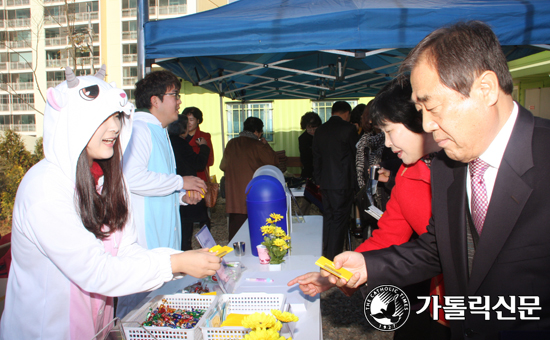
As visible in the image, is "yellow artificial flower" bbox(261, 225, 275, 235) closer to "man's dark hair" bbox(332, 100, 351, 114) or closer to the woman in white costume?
the woman in white costume

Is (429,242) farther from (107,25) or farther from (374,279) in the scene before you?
(107,25)

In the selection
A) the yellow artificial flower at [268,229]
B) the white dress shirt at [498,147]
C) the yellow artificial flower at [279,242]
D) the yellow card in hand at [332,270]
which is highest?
the white dress shirt at [498,147]

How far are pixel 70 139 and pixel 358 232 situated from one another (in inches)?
201

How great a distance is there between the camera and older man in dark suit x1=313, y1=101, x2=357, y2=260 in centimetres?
469

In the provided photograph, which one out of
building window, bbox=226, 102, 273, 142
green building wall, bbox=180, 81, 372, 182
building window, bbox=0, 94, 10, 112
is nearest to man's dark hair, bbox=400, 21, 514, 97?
green building wall, bbox=180, 81, 372, 182

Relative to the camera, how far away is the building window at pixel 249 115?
12.6 metres

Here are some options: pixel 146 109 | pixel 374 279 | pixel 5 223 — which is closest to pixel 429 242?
pixel 374 279

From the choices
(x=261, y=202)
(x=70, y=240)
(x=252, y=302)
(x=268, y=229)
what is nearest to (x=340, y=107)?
(x=261, y=202)

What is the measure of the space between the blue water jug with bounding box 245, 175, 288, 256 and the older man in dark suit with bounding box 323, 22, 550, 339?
4.77 feet

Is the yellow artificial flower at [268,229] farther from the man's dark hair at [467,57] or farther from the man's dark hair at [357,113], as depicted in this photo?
the man's dark hair at [357,113]

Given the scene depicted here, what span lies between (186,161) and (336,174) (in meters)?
1.96

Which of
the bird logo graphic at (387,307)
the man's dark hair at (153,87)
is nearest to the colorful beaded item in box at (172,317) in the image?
the bird logo graphic at (387,307)

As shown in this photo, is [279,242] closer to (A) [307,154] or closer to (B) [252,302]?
(B) [252,302]

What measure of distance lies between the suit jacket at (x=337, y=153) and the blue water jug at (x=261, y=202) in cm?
225
